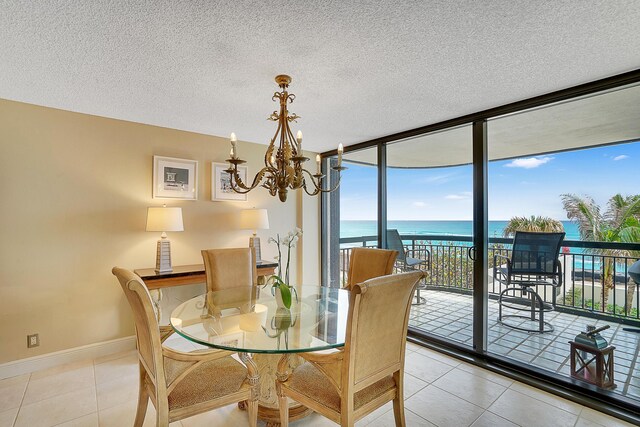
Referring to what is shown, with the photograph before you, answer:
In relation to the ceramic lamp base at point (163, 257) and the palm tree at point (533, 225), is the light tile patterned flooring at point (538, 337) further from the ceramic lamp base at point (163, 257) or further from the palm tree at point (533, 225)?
the ceramic lamp base at point (163, 257)

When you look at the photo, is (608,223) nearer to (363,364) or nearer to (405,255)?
(405,255)

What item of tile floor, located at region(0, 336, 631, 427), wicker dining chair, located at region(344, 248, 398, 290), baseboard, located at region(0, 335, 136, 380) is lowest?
tile floor, located at region(0, 336, 631, 427)

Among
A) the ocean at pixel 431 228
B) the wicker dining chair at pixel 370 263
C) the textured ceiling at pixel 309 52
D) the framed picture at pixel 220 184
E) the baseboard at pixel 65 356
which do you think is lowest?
the baseboard at pixel 65 356

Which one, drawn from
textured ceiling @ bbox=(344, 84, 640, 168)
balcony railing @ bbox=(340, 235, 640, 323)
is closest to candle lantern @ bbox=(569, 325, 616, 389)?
balcony railing @ bbox=(340, 235, 640, 323)

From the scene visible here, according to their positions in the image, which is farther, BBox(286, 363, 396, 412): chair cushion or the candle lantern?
the candle lantern

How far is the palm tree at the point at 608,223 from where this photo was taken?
2.37 m

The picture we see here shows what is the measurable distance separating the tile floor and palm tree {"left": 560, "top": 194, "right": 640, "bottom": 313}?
3.81 feet

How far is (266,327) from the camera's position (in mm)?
1921

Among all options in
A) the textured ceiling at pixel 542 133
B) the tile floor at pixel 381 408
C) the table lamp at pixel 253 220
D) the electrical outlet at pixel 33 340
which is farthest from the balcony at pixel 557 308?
the electrical outlet at pixel 33 340

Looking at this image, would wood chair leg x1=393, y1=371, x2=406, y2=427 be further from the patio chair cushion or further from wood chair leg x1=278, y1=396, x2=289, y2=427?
the patio chair cushion

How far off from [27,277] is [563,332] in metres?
5.31

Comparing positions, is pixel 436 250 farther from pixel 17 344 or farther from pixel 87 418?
pixel 17 344

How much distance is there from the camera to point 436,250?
13.6 feet

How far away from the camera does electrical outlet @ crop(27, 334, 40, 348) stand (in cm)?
276
